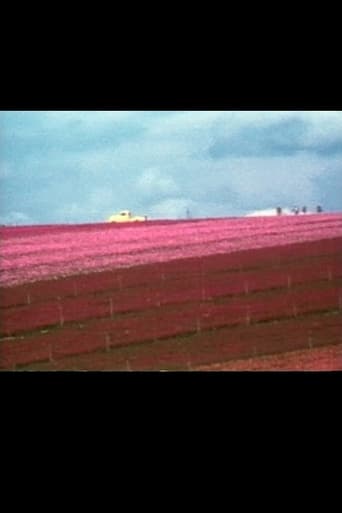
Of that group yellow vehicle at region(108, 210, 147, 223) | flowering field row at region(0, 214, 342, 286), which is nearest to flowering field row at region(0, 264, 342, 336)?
flowering field row at region(0, 214, 342, 286)

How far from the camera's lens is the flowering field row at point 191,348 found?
6.47 metres

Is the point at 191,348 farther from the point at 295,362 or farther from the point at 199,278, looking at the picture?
the point at 295,362

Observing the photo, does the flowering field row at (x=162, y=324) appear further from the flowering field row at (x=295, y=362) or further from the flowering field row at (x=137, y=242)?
the flowering field row at (x=137, y=242)

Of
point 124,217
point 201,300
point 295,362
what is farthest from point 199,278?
point 295,362

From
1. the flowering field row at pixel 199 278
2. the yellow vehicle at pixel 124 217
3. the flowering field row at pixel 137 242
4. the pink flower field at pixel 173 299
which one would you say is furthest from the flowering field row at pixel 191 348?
the yellow vehicle at pixel 124 217

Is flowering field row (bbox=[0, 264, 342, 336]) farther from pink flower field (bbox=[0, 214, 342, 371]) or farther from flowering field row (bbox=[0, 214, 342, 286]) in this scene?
flowering field row (bbox=[0, 214, 342, 286])

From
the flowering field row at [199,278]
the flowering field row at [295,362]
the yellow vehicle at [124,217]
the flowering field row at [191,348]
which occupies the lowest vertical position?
the flowering field row at [295,362]

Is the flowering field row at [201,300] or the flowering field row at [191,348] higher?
the flowering field row at [201,300]

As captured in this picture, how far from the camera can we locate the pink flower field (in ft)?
21.3
